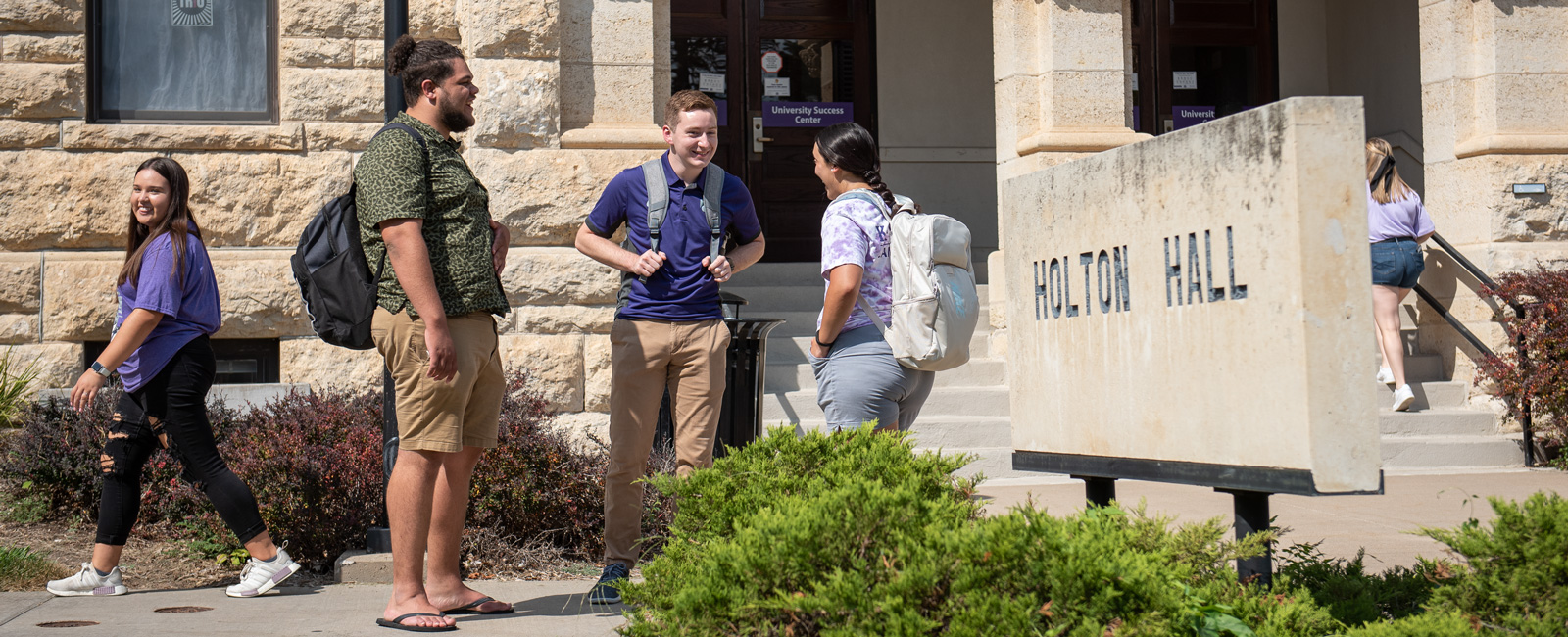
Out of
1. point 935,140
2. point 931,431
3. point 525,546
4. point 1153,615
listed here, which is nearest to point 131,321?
point 525,546

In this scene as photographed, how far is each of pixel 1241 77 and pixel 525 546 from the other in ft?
33.6

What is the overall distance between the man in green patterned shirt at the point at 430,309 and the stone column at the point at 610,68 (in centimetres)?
313

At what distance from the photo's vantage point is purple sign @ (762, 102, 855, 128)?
11320 millimetres

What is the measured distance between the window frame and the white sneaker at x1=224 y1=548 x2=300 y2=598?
11.3ft

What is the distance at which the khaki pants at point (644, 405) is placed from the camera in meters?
4.46

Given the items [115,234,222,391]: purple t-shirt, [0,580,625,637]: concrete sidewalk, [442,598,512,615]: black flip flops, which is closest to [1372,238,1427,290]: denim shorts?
[0,580,625,637]: concrete sidewalk

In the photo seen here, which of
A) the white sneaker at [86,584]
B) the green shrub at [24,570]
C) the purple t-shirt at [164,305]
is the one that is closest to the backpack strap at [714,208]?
the purple t-shirt at [164,305]

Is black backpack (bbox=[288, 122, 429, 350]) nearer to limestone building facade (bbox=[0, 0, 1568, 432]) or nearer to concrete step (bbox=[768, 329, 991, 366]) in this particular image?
limestone building facade (bbox=[0, 0, 1568, 432])

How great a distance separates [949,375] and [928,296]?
4387mm

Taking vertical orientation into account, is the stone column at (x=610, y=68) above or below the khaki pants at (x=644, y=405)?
above

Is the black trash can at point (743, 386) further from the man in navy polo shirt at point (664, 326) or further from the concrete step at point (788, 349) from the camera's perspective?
the concrete step at point (788, 349)

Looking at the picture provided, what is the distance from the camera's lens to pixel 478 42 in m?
7.01

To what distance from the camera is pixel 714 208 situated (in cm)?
461

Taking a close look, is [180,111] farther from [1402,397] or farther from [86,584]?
[1402,397]
